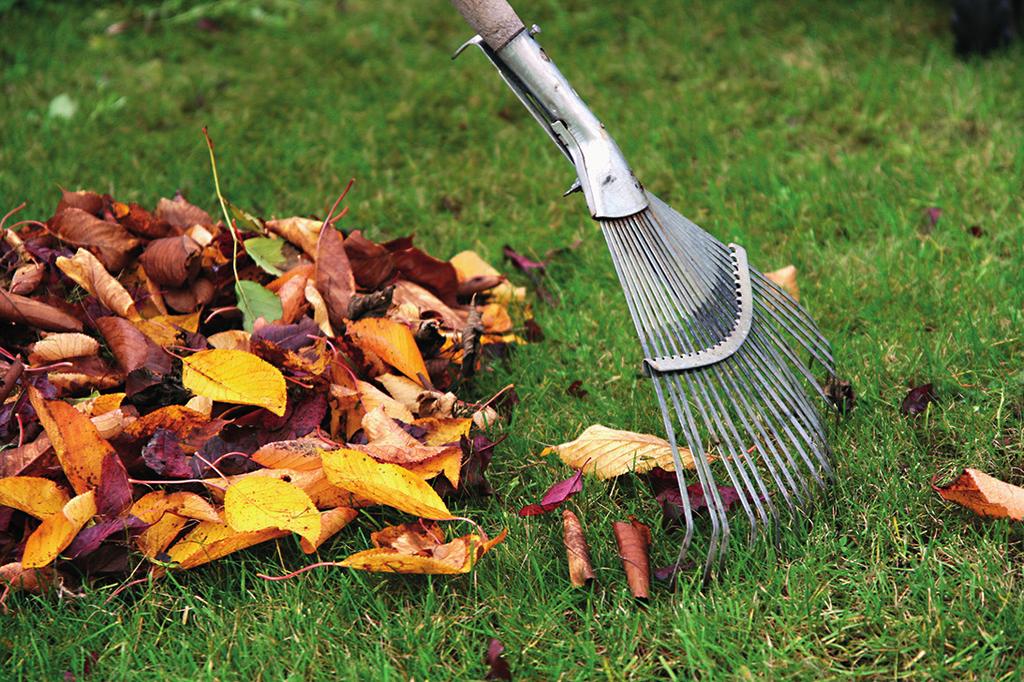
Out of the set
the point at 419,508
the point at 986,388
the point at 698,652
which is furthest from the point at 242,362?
the point at 986,388

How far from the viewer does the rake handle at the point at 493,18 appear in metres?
2.00

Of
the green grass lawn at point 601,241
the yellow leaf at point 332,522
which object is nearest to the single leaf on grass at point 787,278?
the green grass lawn at point 601,241

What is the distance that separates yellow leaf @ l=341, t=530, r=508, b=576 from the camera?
175 cm

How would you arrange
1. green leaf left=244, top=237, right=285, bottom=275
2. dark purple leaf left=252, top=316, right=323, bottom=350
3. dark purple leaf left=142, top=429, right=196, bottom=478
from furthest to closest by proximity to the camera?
green leaf left=244, top=237, right=285, bottom=275 → dark purple leaf left=252, top=316, right=323, bottom=350 → dark purple leaf left=142, top=429, right=196, bottom=478

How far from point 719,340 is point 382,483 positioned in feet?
2.19

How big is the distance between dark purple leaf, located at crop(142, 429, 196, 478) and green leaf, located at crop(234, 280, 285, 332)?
1.30 feet

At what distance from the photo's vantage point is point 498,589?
1.79 meters

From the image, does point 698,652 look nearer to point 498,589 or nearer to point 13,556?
point 498,589

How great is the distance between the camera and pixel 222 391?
6.62 ft

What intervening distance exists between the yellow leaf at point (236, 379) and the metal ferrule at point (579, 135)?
0.69 meters

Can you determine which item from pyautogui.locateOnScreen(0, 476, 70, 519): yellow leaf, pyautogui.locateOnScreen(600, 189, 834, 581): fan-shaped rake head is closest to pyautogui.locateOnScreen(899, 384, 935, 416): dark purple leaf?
pyautogui.locateOnScreen(600, 189, 834, 581): fan-shaped rake head

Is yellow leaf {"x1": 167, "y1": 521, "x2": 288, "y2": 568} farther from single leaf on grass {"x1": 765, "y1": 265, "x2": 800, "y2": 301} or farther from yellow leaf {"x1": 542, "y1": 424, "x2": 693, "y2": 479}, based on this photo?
single leaf on grass {"x1": 765, "y1": 265, "x2": 800, "y2": 301}

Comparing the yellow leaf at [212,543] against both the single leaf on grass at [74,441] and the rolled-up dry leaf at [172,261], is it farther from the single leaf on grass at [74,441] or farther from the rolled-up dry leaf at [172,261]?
the rolled-up dry leaf at [172,261]

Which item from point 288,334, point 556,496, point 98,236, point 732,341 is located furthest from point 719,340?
point 98,236
